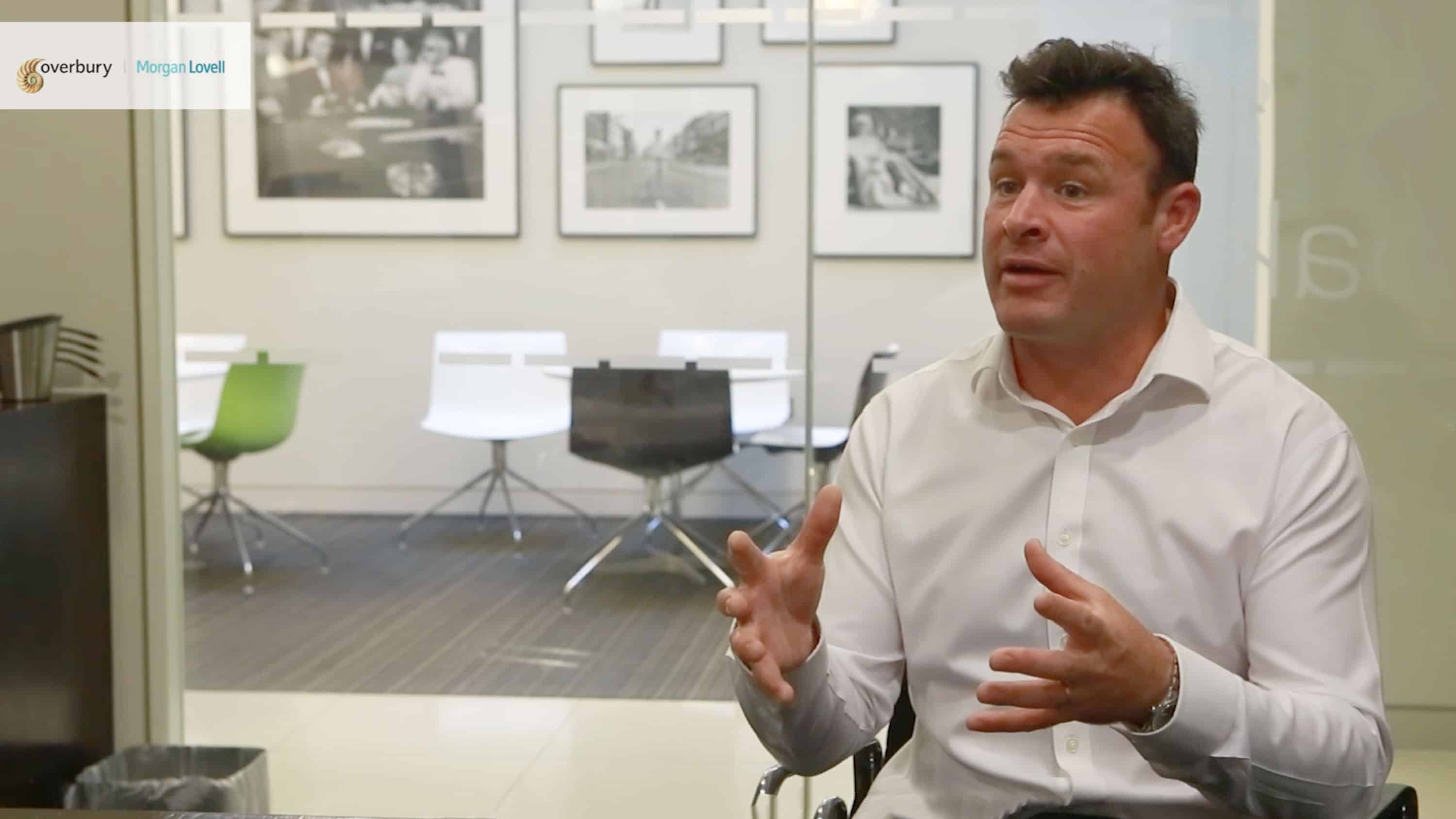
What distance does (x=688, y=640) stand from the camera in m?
3.49

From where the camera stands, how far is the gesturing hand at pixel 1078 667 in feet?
4.24

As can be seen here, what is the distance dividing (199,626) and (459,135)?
1.37 meters

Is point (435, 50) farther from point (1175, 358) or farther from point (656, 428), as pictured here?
point (1175, 358)

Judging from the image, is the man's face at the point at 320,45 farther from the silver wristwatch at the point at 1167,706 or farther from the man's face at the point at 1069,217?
the silver wristwatch at the point at 1167,706

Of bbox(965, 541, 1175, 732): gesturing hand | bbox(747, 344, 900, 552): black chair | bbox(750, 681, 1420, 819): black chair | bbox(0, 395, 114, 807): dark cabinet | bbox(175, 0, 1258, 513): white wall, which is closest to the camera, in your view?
bbox(965, 541, 1175, 732): gesturing hand

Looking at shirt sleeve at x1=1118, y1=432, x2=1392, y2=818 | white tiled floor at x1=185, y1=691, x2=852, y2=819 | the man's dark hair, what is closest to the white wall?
white tiled floor at x1=185, y1=691, x2=852, y2=819

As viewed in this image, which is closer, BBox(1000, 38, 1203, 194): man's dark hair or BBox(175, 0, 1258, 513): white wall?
BBox(1000, 38, 1203, 194): man's dark hair

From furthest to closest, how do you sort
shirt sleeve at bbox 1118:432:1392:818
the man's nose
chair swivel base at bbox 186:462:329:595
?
chair swivel base at bbox 186:462:329:595 < the man's nose < shirt sleeve at bbox 1118:432:1392:818

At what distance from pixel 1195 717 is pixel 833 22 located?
7.45ft

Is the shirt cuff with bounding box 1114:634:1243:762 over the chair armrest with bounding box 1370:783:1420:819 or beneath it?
over

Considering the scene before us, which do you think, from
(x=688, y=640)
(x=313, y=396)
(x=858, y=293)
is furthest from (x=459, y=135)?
(x=688, y=640)

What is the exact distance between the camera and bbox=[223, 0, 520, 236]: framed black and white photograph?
3447 mm

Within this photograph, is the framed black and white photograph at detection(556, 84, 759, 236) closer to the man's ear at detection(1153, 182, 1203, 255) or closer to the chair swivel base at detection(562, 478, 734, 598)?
the chair swivel base at detection(562, 478, 734, 598)

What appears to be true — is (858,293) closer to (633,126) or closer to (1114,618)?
(633,126)
